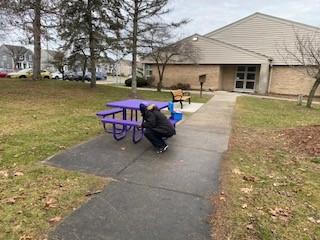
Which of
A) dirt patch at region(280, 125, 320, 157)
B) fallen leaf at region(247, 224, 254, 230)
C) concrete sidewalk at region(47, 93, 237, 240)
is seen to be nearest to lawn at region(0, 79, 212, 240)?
concrete sidewalk at region(47, 93, 237, 240)

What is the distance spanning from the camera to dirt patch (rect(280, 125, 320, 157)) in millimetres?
6629

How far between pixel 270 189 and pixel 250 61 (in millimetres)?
23589

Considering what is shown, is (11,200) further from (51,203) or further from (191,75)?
(191,75)

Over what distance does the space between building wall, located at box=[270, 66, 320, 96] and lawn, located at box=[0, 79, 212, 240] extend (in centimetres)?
2147

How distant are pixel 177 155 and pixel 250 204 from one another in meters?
2.18

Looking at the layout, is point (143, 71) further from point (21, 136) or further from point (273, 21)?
point (21, 136)

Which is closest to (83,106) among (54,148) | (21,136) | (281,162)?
(21,136)

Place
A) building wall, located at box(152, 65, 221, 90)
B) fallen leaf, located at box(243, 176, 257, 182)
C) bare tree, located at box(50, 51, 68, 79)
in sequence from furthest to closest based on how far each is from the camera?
building wall, located at box(152, 65, 221, 90)
bare tree, located at box(50, 51, 68, 79)
fallen leaf, located at box(243, 176, 257, 182)

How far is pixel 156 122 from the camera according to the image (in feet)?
19.5

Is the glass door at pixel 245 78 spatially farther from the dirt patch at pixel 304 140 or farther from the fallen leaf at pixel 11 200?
the fallen leaf at pixel 11 200

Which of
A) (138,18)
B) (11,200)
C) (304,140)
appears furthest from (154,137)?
(138,18)

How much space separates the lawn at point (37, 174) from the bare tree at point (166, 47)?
949cm

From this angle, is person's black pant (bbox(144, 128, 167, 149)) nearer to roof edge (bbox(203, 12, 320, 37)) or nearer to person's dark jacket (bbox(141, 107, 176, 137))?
person's dark jacket (bbox(141, 107, 176, 137))

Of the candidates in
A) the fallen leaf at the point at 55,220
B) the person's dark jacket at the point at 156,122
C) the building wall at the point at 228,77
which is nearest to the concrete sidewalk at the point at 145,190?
the fallen leaf at the point at 55,220
